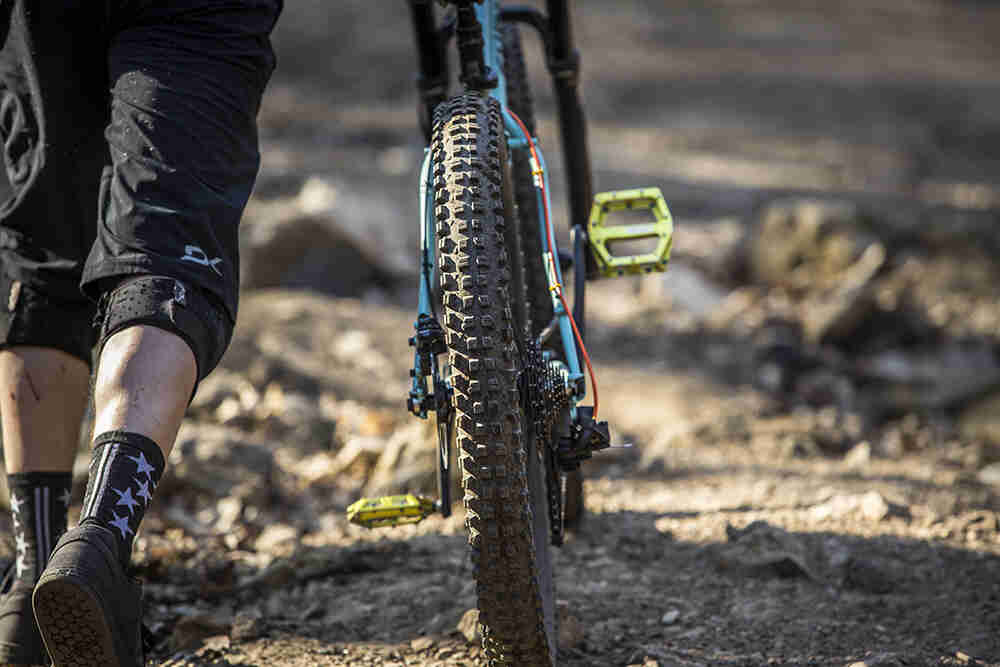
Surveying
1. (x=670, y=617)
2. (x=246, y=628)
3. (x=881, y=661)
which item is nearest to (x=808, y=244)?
(x=670, y=617)

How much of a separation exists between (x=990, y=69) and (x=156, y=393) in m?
12.6

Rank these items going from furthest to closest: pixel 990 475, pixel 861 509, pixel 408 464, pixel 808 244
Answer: pixel 808 244 < pixel 990 475 < pixel 408 464 < pixel 861 509

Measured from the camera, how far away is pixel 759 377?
517cm

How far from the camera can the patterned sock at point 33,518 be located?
209 cm

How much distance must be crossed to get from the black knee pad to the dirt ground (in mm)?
749

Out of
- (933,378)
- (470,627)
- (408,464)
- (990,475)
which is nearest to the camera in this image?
(470,627)

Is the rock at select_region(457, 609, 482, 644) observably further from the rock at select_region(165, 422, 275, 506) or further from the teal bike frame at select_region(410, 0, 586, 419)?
the rock at select_region(165, 422, 275, 506)

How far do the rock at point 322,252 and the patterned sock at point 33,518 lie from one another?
12.6 ft

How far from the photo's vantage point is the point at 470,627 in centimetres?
216

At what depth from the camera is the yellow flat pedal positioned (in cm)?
203

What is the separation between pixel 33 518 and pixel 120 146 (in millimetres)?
777

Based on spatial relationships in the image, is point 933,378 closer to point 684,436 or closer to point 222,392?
point 684,436

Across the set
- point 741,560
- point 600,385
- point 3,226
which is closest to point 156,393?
point 3,226

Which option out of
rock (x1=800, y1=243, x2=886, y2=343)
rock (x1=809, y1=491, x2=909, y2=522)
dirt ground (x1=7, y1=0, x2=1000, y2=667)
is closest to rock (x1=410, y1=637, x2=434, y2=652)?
dirt ground (x1=7, y1=0, x2=1000, y2=667)
